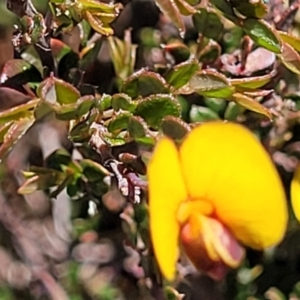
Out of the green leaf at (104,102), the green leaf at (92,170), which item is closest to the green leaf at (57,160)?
the green leaf at (92,170)

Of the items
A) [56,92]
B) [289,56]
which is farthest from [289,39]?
[56,92]

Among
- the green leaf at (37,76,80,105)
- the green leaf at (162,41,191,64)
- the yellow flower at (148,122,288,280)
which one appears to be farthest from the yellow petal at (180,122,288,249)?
Result: the green leaf at (162,41,191,64)

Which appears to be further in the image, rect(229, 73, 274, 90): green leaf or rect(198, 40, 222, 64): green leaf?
rect(198, 40, 222, 64): green leaf

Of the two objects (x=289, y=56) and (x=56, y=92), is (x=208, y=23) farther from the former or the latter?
(x=56, y=92)

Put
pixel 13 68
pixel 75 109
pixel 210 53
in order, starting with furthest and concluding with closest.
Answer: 1. pixel 210 53
2. pixel 13 68
3. pixel 75 109

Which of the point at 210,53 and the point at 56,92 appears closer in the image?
the point at 56,92

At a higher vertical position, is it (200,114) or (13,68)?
(13,68)

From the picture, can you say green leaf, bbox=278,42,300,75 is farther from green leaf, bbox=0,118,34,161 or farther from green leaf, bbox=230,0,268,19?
green leaf, bbox=0,118,34,161
